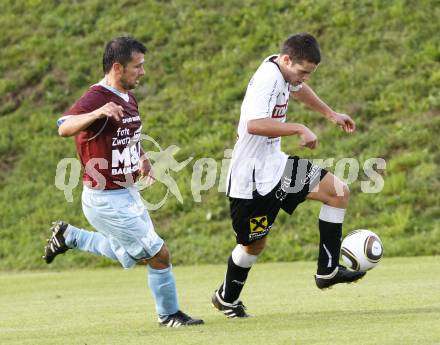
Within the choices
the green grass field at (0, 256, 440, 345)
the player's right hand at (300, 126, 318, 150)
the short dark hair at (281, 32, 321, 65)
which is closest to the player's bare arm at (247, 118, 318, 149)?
the player's right hand at (300, 126, 318, 150)

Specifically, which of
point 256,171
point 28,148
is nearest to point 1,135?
point 28,148

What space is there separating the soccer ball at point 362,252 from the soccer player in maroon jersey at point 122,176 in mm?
1439

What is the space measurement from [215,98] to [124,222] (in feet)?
36.7

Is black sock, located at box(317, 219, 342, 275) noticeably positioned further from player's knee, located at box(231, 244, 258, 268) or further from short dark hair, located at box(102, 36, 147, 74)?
short dark hair, located at box(102, 36, 147, 74)

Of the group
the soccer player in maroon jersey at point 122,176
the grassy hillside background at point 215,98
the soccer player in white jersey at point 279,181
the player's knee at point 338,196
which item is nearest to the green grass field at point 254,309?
the soccer player in maroon jersey at point 122,176

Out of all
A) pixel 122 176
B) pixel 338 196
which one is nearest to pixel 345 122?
pixel 338 196

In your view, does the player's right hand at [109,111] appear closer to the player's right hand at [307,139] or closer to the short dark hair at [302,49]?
the player's right hand at [307,139]

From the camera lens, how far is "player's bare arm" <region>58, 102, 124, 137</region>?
23.1 feet

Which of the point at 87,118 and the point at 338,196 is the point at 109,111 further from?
the point at 338,196

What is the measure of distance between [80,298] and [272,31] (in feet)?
33.6

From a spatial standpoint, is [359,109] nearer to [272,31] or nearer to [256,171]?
[272,31]

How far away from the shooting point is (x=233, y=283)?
332 inches

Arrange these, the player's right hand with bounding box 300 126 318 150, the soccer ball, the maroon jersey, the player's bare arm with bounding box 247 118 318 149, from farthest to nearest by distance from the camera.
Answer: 1. the soccer ball
2. the maroon jersey
3. the player's bare arm with bounding box 247 118 318 149
4. the player's right hand with bounding box 300 126 318 150

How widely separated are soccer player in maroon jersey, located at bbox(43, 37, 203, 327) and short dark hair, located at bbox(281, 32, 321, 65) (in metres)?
1.12
